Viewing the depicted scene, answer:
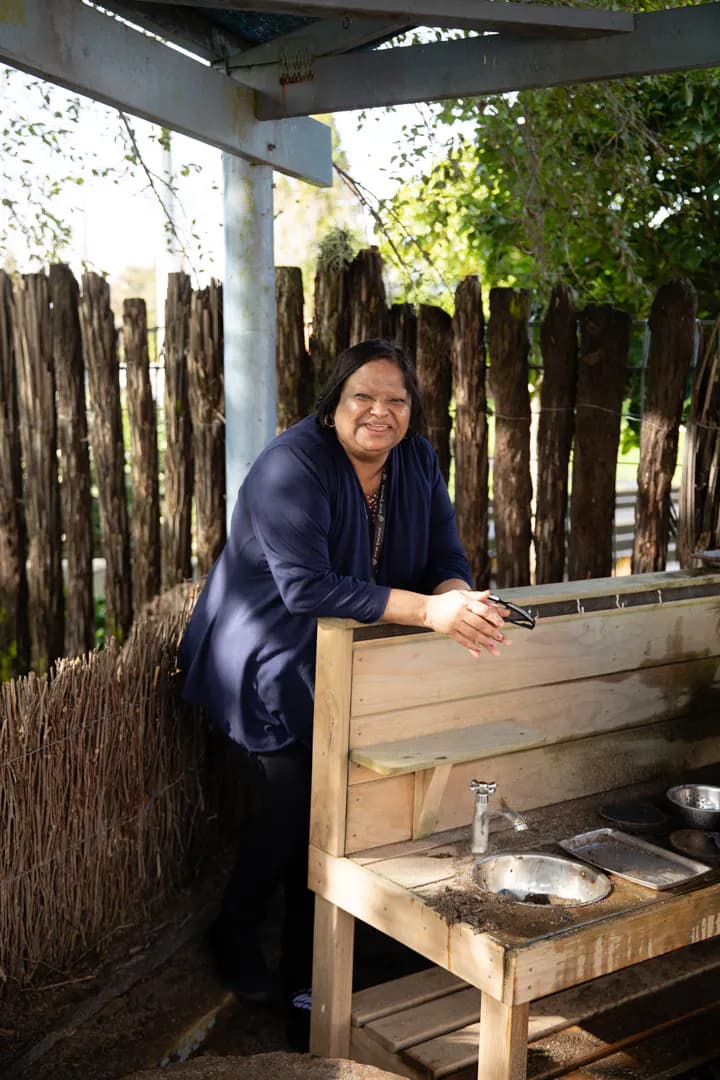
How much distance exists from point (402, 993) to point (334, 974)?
29 cm

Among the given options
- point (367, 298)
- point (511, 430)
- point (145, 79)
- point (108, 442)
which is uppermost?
point (145, 79)

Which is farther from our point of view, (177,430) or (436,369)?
(177,430)

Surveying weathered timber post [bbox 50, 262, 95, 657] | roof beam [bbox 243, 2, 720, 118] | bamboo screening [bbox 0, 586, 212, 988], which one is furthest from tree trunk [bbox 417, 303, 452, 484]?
weathered timber post [bbox 50, 262, 95, 657]

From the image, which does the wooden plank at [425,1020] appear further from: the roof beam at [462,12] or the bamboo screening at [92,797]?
the roof beam at [462,12]

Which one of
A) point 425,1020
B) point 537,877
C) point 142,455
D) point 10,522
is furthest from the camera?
point 10,522

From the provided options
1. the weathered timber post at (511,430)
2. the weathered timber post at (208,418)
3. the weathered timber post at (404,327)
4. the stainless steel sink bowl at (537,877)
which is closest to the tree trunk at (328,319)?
the weathered timber post at (404,327)

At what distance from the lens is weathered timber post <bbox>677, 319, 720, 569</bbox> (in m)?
3.99

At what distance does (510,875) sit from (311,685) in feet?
2.33

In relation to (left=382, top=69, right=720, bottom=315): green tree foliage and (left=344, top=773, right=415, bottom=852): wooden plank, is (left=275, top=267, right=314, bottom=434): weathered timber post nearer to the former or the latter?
(left=382, top=69, right=720, bottom=315): green tree foliage

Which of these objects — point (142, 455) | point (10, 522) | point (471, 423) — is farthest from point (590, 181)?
point (10, 522)

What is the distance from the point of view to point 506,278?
7543mm

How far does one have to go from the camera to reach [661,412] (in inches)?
160

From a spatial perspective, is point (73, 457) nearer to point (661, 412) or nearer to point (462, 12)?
point (661, 412)

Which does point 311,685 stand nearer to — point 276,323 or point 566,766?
point 566,766
